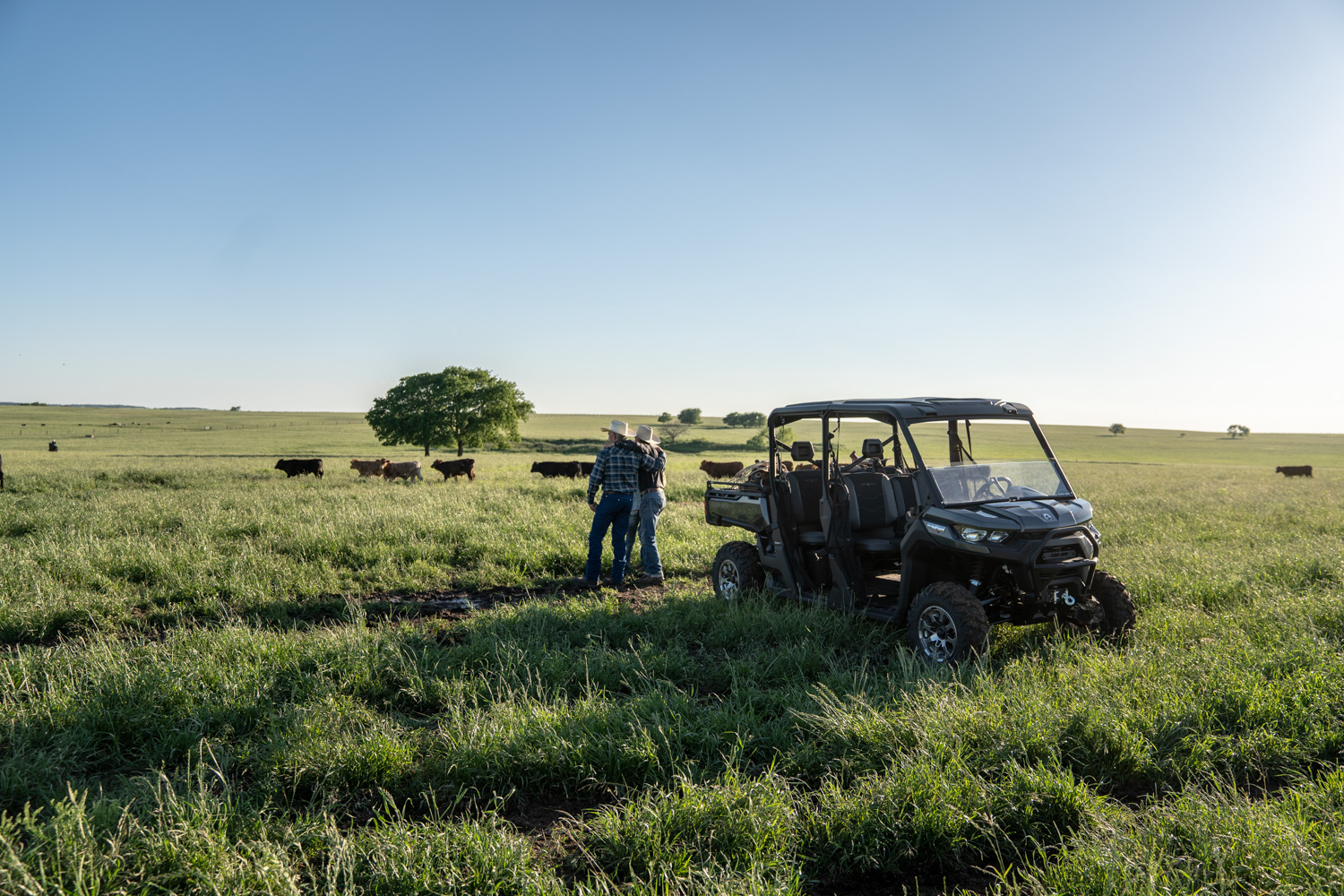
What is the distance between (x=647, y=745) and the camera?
3.72 m

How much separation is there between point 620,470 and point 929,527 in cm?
437

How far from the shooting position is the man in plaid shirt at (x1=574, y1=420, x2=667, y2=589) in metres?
8.98

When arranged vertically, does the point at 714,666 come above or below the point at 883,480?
below

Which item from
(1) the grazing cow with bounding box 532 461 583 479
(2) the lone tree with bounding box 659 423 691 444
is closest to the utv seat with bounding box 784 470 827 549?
(1) the grazing cow with bounding box 532 461 583 479

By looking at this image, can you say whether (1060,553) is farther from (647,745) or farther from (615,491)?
(615,491)

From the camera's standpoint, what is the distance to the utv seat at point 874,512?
6.57 metres

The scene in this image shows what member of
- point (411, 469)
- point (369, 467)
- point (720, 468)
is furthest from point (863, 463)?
point (369, 467)

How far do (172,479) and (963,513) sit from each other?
24539 millimetres

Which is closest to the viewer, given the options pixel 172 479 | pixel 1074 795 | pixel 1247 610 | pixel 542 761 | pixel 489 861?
pixel 489 861

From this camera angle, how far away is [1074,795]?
3.30 metres

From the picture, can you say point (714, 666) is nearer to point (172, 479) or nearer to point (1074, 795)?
point (1074, 795)

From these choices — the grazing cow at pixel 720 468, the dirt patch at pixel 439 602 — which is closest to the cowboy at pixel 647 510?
the dirt patch at pixel 439 602

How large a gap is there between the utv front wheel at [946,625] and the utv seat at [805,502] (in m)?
1.81

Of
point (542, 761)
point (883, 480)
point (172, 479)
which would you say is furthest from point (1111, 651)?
point (172, 479)
